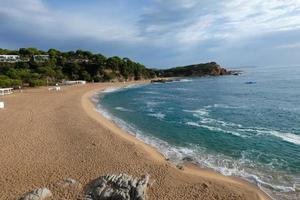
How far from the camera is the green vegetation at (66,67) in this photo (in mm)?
86156

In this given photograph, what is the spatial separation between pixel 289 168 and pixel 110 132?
15.1 meters

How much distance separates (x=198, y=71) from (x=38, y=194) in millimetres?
155521

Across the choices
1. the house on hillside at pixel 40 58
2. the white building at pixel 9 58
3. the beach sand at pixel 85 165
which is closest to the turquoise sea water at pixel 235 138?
the beach sand at pixel 85 165

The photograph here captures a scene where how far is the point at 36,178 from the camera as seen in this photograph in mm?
15484

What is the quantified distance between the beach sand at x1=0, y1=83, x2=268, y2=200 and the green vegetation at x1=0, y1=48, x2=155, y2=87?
183ft

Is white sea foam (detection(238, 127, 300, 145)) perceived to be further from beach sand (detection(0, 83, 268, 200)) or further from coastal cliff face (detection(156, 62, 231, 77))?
coastal cliff face (detection(156, 62, 231, 77))

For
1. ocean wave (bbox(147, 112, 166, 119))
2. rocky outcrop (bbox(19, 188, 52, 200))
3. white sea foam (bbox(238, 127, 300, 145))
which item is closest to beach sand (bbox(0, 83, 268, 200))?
rocky outcrop (bbox(19, 188, 52, 200))

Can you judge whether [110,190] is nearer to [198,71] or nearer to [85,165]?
[85,165]

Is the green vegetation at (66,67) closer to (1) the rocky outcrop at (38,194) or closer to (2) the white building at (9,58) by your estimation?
(2) the white building at (9,58)

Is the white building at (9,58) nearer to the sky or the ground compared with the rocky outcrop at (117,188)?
nearer to the sky

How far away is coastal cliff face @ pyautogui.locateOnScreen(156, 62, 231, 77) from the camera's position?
161137mm

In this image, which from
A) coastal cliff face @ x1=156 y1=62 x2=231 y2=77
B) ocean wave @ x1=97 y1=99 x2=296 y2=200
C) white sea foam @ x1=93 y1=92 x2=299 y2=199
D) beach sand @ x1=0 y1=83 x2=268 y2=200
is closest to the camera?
beach sand @ x1=0 y1=83 x2=268 y2=200

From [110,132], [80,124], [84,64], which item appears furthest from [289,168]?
[84,64]

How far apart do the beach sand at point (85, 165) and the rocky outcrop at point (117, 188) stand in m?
0.73
